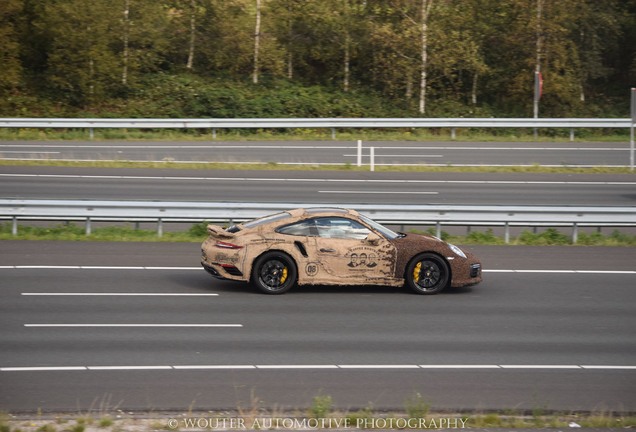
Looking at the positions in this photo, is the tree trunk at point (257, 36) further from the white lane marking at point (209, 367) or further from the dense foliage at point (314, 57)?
the white lane marking at point (209, 367)

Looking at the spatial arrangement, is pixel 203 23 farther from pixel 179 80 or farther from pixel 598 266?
pixel 598 266

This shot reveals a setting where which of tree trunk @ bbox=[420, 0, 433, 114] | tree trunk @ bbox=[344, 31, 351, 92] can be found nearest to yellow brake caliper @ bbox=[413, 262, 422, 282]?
tree trunk @ bbox=[420, 0, 433, 114]

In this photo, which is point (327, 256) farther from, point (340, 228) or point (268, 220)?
point (268, 220)

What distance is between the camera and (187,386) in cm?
795

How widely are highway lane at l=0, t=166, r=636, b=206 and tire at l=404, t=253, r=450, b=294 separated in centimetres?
763

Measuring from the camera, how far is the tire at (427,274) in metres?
12.3

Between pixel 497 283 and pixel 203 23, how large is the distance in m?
30.5

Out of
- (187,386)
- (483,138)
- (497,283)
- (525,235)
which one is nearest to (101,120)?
(483,138)

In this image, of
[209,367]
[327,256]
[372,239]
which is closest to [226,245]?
[327,256]

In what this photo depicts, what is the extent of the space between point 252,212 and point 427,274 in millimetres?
6012

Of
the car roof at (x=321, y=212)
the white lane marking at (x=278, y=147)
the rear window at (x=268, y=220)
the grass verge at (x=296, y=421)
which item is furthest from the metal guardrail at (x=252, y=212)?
the white lane marking at (x=278, y=147)

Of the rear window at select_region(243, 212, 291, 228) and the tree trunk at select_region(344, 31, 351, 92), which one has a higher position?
the tree trunk at select_region(344, 31, 351, 92)

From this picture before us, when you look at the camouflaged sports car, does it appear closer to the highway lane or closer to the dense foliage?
the highway lane

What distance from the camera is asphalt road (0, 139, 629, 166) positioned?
28438 mm
